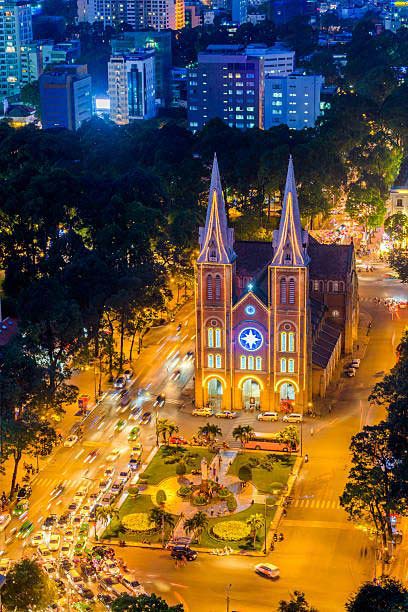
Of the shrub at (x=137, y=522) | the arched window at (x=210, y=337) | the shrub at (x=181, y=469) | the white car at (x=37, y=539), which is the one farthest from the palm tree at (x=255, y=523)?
the arched window at (x=210, y=337)

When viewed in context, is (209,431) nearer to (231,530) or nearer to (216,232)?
(231,530)

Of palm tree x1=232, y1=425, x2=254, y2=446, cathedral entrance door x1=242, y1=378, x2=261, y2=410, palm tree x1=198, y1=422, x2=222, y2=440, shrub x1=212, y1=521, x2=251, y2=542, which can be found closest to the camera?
shrub x1=212, y1=521, x2=251, y2=542

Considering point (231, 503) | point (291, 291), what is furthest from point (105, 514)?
point (291, 291)

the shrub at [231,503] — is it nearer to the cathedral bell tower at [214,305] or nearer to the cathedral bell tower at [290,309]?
the cathedral bell tower at [290,309]

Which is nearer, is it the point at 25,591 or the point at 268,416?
the point at 25,591

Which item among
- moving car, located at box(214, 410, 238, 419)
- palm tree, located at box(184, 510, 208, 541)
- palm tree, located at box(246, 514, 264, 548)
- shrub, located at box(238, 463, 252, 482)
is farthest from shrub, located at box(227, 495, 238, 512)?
moving car, located at box(214, 410, 238, 419)

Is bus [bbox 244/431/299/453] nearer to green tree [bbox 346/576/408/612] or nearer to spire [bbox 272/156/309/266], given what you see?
spire [bbox 272/156/309/266]
